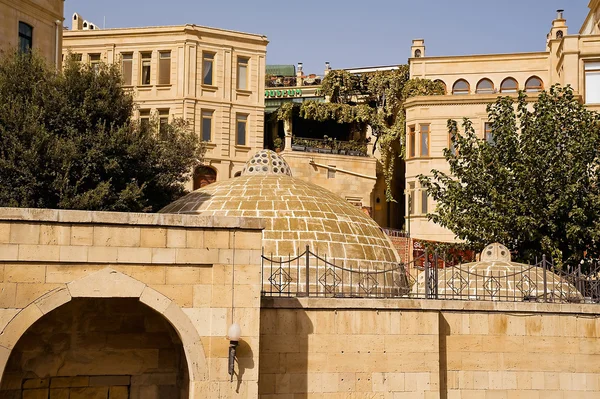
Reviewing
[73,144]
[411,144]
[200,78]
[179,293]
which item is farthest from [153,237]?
[200,78]

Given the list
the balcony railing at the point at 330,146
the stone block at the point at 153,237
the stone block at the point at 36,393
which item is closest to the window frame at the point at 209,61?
the balcony railing at the point at 330,146

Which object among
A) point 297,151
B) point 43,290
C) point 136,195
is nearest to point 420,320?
point 43,290

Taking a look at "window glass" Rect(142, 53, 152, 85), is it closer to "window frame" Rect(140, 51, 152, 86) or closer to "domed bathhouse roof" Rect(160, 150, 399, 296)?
"window frame" Rect(140, 51, 152, 86)

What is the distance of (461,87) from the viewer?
161 feet

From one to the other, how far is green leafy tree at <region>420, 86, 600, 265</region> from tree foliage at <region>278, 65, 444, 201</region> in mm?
15782

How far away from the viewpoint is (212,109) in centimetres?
4453

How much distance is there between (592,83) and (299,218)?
25728 millimetres

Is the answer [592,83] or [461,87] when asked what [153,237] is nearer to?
[592,83]

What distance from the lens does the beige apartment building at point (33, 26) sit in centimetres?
3162

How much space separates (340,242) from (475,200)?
9806 millimetres

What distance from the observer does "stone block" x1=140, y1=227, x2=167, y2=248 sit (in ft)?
48.8

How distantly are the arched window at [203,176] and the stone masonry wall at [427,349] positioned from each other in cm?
2638

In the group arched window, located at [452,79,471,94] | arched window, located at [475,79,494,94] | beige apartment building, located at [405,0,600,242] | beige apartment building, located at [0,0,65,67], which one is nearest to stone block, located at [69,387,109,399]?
beige apartment building, located at [0,0,65,67]

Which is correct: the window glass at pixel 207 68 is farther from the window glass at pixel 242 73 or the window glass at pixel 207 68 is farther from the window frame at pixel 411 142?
the window frame at pixel 411 142
